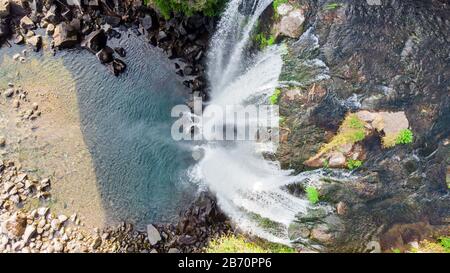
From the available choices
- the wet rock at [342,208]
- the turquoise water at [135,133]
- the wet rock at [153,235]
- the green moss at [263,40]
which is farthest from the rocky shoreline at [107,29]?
the wet rock at [342,208]

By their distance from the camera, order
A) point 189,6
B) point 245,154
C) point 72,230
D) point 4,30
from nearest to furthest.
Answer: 1. point 189,6
2. point 245,154
3. point 72,230
4. point 4,30

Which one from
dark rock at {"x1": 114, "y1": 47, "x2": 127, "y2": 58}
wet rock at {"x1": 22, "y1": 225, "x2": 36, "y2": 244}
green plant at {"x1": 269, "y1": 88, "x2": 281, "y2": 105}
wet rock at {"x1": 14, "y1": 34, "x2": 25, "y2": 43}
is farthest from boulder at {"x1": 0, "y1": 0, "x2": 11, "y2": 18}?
green plant at {"x1": 269, "y1": 88, "x2": 281, "y2": 105}

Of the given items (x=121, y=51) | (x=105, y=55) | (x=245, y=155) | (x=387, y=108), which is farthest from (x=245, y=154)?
(x=105, y=55)

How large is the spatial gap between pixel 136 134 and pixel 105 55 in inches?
136

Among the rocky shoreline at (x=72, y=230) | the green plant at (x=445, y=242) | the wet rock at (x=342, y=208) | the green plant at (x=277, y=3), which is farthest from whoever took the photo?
the rocky shoreline at (x=72, y=230)

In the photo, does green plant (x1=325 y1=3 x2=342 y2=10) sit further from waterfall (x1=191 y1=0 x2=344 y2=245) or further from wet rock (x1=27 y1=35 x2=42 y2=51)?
wet rock (x1=27 y1=35 x2=42 y2=51)

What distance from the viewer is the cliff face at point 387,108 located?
34.3 ft

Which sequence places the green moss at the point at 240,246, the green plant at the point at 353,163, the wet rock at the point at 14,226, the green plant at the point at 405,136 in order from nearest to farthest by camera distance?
the green plant at the point at 405,136
the green plant at the point at 353,163
the green moss at the point at 240,246
the wet rock at the point at 14,226

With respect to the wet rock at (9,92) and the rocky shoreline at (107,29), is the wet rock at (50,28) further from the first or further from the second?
the wet rock at (9,92)

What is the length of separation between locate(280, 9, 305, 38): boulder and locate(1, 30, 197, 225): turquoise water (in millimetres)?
4678

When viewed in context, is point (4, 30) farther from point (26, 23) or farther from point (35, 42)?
point (35, 42)

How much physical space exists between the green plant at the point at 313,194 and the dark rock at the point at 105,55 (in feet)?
30.3

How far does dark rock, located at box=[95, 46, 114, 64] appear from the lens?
13.9 m

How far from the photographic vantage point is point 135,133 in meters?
13.6
